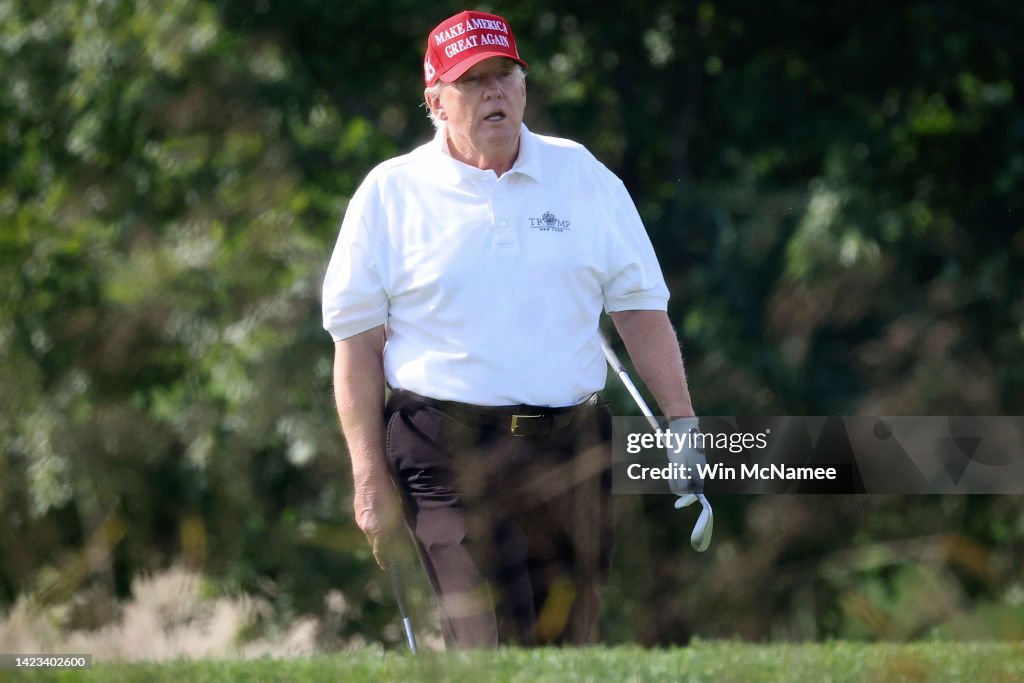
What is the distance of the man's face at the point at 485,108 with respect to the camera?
4.04 m

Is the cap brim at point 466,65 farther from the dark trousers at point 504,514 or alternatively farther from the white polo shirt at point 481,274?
the dark trousers at point 504,514

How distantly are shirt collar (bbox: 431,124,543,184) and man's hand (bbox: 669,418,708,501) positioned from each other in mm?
777

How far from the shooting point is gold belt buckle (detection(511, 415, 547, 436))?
3.97 m

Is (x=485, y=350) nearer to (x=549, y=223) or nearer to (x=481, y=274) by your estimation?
(x=481, y=274)

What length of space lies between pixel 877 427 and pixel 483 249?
499 centimetres

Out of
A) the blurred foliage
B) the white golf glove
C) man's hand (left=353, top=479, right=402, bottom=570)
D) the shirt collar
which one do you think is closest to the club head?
the white golf glove

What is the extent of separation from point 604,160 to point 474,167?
672cm

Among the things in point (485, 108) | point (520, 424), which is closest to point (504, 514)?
point (520, 424)

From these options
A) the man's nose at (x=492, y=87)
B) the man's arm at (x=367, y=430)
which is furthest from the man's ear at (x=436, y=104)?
the man's arm at (x=367, y=430)

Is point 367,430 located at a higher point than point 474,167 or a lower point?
lower

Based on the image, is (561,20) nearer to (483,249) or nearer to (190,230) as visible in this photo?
(190,230)

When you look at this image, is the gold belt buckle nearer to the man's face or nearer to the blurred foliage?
the man's face

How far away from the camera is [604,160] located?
1069cm

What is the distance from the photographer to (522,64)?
13.9 feet
